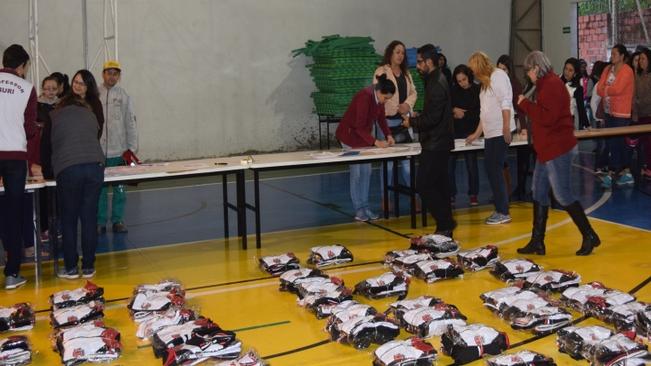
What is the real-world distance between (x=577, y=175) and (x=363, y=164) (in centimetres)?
397

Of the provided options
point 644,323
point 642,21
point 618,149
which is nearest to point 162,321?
point 644,323

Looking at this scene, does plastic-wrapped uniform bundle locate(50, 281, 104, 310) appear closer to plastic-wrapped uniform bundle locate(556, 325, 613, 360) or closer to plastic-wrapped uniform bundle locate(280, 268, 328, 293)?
plastic-wrapped uniform bundle locate(280, 268, 328, 293)

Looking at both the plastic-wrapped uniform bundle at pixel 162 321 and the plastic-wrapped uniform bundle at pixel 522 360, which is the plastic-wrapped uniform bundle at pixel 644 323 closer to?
the plastic-wrapped uniform bundle at pixel 522 360

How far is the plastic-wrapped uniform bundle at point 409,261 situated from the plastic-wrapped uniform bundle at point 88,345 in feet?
8.06

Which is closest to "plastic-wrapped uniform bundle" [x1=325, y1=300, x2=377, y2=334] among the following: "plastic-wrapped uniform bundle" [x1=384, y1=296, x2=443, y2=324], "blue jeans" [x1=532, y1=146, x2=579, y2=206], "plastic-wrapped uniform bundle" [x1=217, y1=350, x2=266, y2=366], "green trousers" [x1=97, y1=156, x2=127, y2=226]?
"plastic-wrapped uniform bundle" [x1=384, y1=296, x2=443, y2=324]

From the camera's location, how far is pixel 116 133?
8.73 metres

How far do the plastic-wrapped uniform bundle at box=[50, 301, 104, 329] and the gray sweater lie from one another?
1.41 metres

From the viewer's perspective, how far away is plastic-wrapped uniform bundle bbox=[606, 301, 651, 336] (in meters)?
5.07

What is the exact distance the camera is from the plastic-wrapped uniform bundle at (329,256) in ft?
23.2

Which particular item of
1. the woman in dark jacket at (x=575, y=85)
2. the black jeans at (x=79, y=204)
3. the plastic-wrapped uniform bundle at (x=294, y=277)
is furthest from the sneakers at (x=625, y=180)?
the black jeans at (x=79, y=204)

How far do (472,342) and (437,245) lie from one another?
2571 mm

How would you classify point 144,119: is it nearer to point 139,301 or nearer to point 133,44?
point 133,44

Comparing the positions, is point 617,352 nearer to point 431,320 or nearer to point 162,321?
point 431,320

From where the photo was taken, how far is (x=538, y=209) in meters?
7.24
